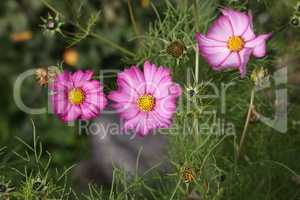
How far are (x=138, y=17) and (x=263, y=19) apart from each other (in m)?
0.86

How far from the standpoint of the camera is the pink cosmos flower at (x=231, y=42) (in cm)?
92

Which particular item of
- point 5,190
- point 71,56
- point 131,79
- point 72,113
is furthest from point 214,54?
point 71,56

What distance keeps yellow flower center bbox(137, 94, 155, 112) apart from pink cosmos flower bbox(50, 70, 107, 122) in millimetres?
60

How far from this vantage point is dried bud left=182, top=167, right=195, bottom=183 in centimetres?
89

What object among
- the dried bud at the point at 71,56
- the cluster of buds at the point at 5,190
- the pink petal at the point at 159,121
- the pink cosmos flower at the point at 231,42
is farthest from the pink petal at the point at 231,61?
the dried bud at the point at 71,56

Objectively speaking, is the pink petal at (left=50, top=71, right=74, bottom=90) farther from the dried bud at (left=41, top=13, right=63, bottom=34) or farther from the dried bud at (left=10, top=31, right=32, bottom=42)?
the dried bud at (left=10, top=31, right=32, bottom=42)

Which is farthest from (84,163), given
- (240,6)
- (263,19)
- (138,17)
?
(240,6)

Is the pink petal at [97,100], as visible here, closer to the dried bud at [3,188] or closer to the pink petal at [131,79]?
the pink petal at [131,79]

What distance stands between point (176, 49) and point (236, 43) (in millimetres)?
90

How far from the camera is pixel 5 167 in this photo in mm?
1095

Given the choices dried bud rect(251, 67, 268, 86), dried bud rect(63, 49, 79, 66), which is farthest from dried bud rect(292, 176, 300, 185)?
dried bud rect(63, 49, 79, 66)

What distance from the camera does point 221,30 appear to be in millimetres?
977

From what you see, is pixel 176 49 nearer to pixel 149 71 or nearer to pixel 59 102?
pixel 149 71

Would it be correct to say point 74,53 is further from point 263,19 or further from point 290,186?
point 290,186
